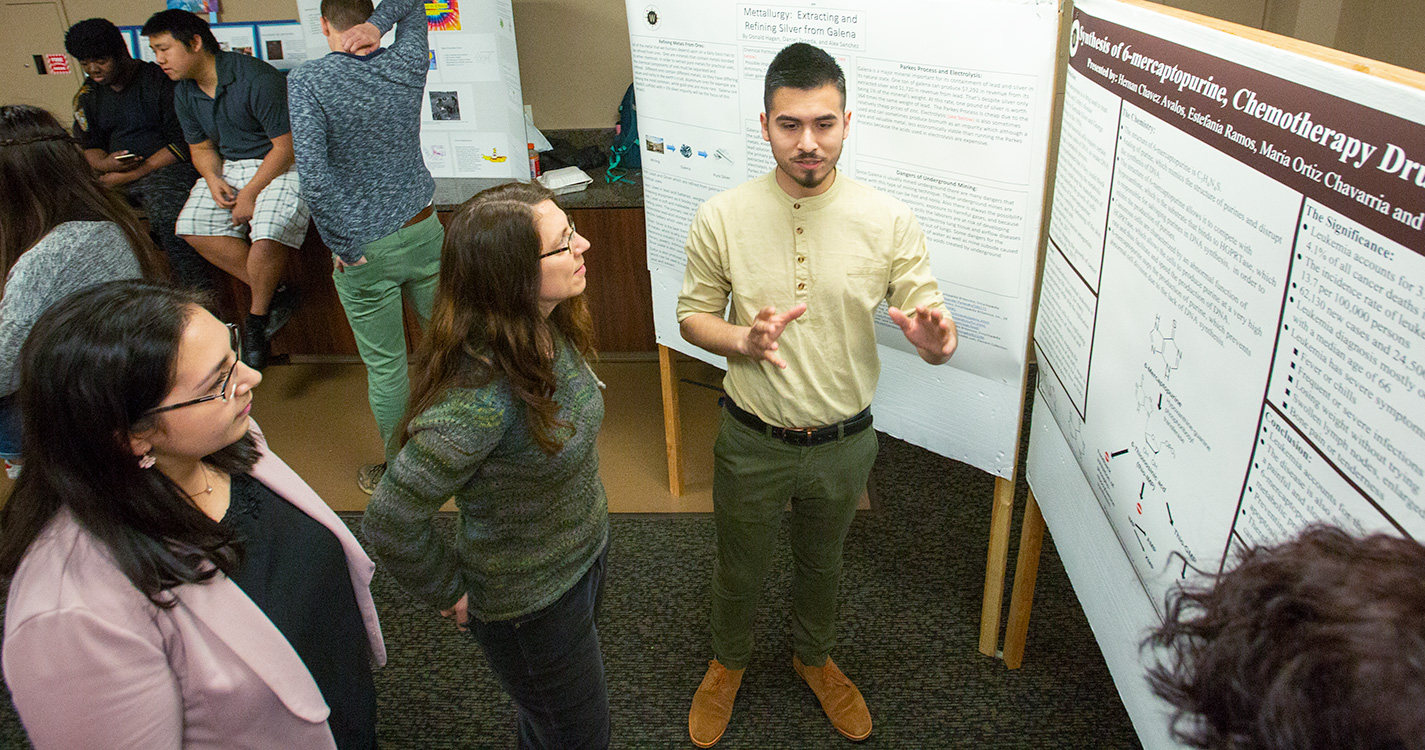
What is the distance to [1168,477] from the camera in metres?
1.36

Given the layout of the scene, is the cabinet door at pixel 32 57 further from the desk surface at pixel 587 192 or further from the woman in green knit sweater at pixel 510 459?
the woman in green knit sweater at pixel 510 459

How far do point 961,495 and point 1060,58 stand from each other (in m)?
1.83

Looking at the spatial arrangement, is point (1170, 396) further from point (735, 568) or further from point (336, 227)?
point (336, 227)

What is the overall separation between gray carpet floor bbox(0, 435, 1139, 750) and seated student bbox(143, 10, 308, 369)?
151cm

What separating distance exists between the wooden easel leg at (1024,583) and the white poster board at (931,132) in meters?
0.13

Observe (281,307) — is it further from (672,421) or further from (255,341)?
(672,421)

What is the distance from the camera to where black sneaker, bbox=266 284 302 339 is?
3957 mm

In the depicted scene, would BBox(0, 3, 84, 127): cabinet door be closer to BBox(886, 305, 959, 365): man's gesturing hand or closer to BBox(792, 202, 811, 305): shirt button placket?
BBox(792, 202, 811, 305): shirt button placket

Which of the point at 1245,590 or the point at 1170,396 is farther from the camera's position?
the point at 1170,396

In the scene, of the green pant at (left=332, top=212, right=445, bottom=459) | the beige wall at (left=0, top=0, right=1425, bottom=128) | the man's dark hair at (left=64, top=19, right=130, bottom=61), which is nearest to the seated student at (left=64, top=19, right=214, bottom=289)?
the man's dark hair at (left=64, top=19, right=130, bottom=61)

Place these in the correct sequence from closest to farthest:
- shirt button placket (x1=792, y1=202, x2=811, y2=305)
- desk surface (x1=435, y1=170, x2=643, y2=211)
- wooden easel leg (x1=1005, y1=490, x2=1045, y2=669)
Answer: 1. shirt button placket (x1=792, y1=202, x2=811, y2=305)
2. wooden easel leg (x1=1005, y1=490, x2=1045, y2=669)
3. desk surface (x1=435, y1=170, x2=643, y2=211)

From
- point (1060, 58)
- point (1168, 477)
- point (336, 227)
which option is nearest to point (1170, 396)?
point (1168, 477)

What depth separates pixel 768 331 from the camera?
5.54 ft

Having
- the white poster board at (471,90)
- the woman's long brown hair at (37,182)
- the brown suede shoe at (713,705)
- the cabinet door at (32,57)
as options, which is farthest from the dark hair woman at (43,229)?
the cabinet door at (32,57)
